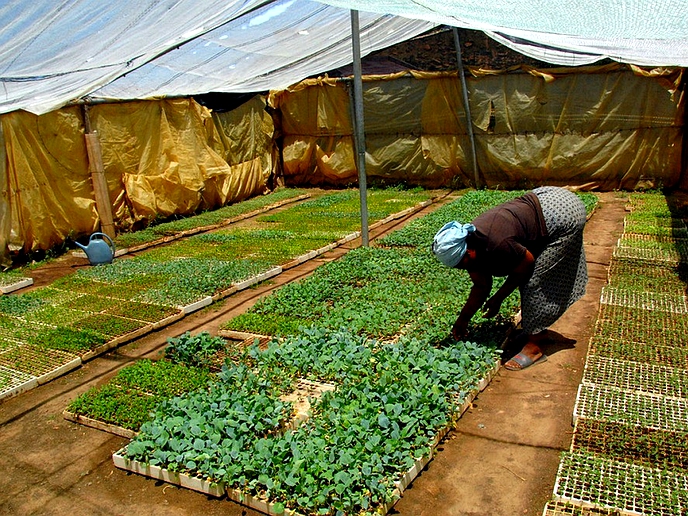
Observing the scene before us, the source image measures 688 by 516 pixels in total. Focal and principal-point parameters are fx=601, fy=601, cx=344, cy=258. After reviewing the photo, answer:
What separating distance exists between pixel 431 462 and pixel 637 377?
167 cm

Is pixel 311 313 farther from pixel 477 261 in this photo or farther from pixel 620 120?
pixel 620 120

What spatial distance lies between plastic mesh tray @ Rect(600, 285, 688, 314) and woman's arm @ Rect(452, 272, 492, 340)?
186 centimetres

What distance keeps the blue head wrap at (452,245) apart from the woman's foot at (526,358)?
1.02 metres

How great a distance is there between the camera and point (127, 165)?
10.2 metres

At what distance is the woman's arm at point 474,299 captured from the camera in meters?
4.21

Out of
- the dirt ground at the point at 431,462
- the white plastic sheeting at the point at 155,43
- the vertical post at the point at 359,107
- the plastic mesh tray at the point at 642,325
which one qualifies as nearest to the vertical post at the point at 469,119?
the white plastic sheeting at the point at 155,43

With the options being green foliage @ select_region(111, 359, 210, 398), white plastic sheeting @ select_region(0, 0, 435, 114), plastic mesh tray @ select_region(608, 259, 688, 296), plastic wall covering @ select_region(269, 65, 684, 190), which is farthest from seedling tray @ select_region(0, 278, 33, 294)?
plastic wall covering @ select_region(269, 65, 684, 190)

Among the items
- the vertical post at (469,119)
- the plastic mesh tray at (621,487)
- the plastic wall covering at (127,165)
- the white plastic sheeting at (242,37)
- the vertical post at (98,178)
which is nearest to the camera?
the plastic mesh tray at (621,487)

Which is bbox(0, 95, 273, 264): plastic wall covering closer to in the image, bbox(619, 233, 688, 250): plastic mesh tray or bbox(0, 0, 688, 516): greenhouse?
bbox(0, 0, 688, 516): greenhouse

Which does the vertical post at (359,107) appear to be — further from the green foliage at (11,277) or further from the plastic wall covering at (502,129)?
the plastic wall covering at (502,129)

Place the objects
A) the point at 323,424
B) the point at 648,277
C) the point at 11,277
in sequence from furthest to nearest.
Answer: the point at 11,277, the point at 648,277, the point at 323,424

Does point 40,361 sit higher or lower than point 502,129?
lower

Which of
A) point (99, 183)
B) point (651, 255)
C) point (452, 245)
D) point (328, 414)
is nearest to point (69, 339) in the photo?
point (328, 414)

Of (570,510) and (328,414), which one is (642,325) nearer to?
(570,510)
